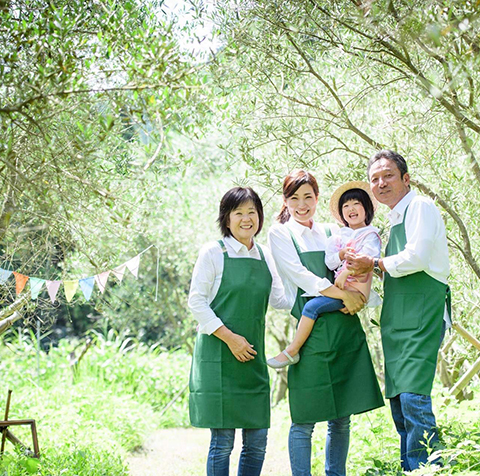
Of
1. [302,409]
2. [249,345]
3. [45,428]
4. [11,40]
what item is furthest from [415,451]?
[45,428]

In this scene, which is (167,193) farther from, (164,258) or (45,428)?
(45,428)

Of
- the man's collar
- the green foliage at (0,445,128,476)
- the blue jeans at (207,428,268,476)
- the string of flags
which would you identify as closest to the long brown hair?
the man's collar

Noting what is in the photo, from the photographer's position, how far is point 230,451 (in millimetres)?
4027

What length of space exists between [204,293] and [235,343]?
37cm

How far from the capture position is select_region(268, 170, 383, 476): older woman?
3.94 m

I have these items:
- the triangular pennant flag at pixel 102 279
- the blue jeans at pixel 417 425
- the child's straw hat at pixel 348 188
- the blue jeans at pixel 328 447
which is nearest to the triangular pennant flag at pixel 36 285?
the triangular pennant flag at pixel 102 279

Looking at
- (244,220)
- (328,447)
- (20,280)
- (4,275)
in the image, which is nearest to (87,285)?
(20,280)

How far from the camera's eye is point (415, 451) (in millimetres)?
3609

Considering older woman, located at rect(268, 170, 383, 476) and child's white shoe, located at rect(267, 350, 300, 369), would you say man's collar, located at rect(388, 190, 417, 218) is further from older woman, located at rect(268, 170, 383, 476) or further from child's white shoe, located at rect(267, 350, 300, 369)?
child's white shoe, located at rect(267, 350, 300, 369)

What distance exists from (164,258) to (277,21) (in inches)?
315

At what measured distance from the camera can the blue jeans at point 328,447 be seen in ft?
12.9

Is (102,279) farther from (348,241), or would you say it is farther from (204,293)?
(348,241)

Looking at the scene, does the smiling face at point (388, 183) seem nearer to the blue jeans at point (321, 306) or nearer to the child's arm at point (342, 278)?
the child's arm at point (342, 278)

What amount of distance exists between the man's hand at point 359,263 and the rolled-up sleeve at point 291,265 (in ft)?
0.64
